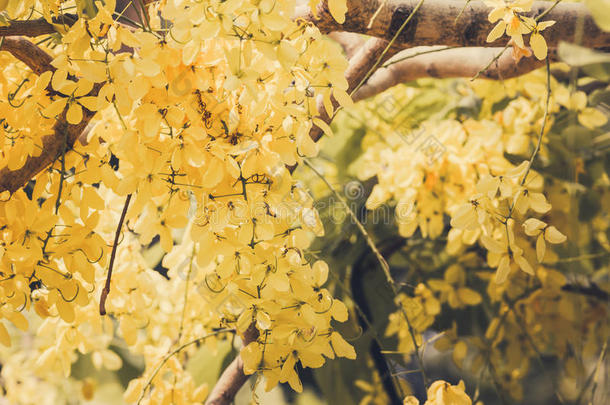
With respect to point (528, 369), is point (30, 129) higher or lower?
higher

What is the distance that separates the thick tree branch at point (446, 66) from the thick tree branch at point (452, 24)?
48 millimetres

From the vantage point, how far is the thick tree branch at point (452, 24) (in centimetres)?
45

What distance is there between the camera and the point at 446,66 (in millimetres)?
555

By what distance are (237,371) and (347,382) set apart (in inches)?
4.5

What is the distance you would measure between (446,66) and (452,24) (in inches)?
3.8

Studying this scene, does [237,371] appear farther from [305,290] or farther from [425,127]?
[425,127]

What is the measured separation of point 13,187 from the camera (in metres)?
0.39

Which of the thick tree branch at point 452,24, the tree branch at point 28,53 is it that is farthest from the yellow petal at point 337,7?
the tree branch at point 28,53

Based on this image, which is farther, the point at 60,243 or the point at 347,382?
the point at 347,382

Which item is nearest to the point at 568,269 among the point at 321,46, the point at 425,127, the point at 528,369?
the point at 528,369

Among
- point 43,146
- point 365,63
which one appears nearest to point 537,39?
point 365,63

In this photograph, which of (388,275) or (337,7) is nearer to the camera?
(337,7)

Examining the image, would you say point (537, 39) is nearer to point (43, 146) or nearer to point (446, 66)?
point (446, 66)

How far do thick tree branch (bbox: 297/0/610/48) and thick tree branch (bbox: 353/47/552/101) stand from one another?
0.16 feet
